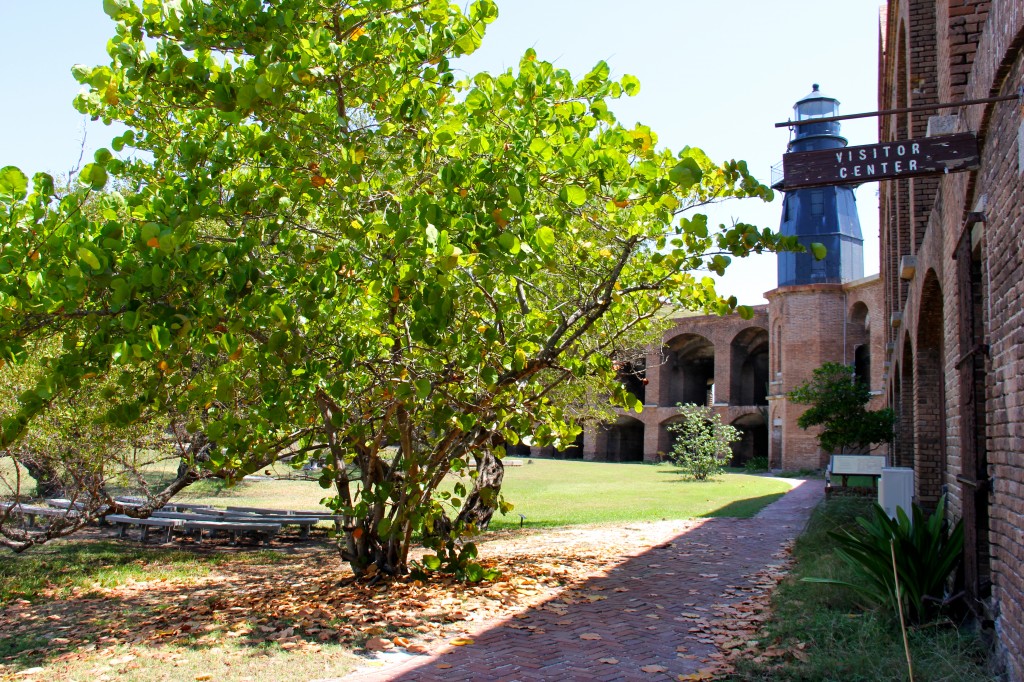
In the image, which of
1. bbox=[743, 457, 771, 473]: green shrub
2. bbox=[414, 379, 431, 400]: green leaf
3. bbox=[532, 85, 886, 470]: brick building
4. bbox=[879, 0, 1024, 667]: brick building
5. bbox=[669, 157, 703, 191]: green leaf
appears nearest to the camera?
bbox=[879, 0, 1024, 667]: brick building

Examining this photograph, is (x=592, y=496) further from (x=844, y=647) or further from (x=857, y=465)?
(x=844, y=647)

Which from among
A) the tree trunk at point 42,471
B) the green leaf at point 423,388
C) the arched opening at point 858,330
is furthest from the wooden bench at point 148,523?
the arched opening at point 858,330

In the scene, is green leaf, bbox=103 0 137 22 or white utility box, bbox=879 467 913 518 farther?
white utility box, bbox=879 467 913 518

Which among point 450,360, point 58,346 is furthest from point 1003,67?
point 58,346

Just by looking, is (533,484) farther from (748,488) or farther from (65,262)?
(65,262)

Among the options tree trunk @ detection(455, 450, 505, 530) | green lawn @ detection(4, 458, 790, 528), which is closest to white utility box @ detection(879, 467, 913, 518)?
tree trunk @ detection(455, 450, 505, 530)

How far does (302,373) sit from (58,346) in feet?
11.1

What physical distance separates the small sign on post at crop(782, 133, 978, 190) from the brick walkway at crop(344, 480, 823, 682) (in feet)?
9.88

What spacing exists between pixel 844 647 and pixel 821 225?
108 feet

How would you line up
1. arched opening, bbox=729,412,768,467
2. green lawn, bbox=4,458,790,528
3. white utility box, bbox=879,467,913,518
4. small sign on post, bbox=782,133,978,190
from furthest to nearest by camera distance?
1. arched opening, bbox=729,412,768,467
2. green lawn, bbox=4,458,790,528
3. white utility box, bbox=879,467,913,518
4. small sign on post, bbox=782,133,978,190

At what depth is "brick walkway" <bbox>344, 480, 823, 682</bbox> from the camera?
498 centimetres

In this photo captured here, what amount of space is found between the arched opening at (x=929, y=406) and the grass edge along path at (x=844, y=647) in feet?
11.6

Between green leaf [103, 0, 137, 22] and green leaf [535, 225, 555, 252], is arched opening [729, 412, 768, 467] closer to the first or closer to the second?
green leaf [535, 225, 555, 252]

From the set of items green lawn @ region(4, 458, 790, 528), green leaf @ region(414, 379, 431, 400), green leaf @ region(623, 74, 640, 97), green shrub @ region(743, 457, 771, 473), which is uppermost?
green leaf @ region(623, 74, 640, 97)
